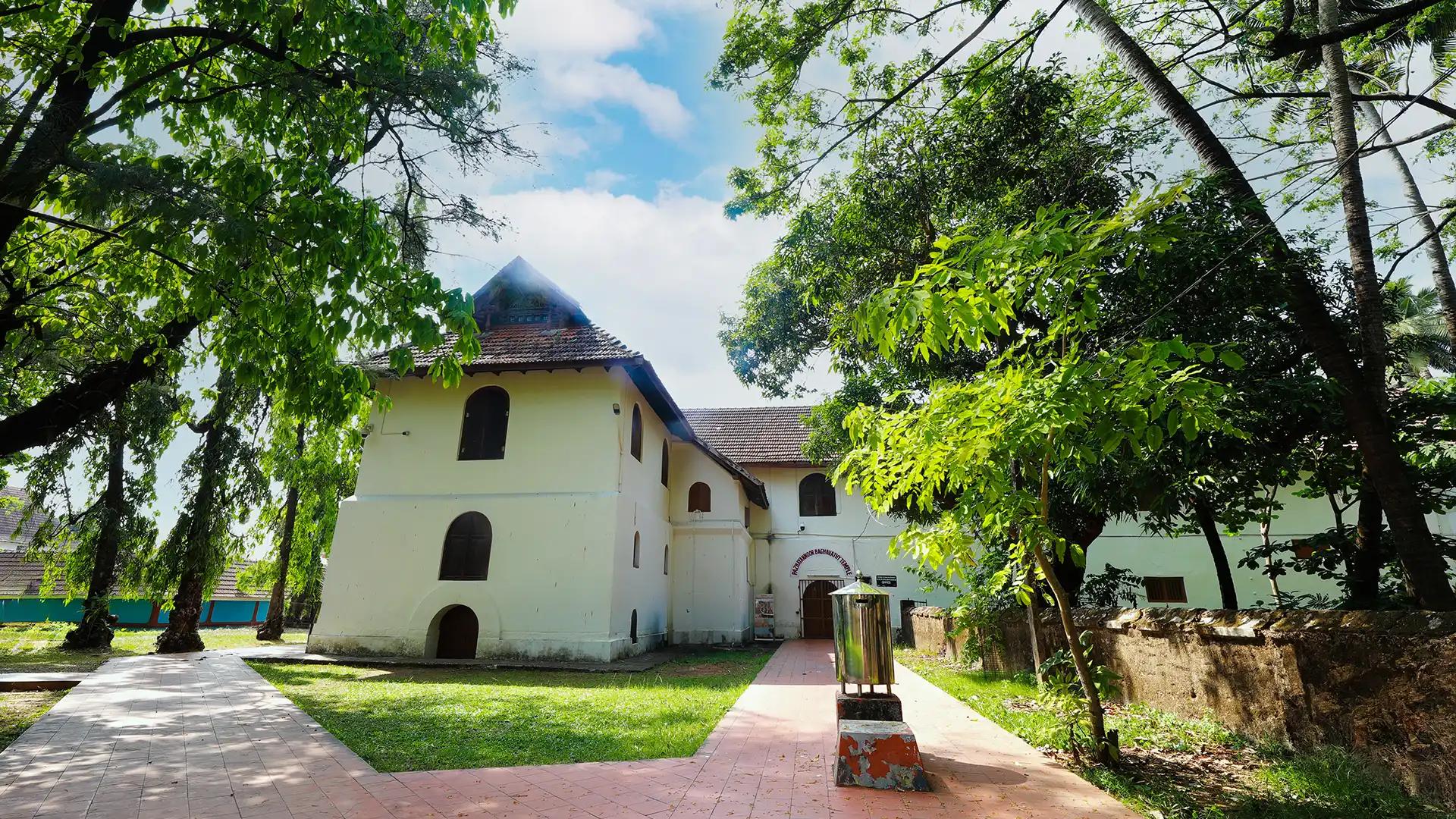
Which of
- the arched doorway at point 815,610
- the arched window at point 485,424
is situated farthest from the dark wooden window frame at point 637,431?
the arched doorway at point 815,610

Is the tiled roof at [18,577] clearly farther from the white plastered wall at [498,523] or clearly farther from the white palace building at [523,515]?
the white palace building at [523,515]

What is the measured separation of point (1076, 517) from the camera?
1030 cm

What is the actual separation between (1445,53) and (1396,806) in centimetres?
1008

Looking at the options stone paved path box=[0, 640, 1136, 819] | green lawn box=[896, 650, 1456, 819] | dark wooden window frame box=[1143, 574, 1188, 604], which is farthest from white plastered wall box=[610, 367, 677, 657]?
dark wooden window frame box=[1143, 574, 1188, 604]

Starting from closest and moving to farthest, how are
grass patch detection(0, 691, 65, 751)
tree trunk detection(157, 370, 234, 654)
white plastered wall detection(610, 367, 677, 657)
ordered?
grass patch detection(0, 691, 65, 751)
white plastered wall detection(610, 367, 677, 657)
tree trunk detection(157, 370, 234, 654)

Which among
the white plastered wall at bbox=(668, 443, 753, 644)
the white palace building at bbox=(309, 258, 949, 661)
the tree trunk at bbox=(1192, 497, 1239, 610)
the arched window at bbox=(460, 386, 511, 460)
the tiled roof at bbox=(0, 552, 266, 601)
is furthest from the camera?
the tiled roof at bbox=(0, 552, 266, 601)

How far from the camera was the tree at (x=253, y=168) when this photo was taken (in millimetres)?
4895

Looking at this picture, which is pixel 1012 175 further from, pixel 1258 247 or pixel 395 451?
pixel 395 451

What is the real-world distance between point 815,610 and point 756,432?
21.6 ft

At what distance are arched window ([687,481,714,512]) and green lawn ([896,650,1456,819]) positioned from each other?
13.1 metres

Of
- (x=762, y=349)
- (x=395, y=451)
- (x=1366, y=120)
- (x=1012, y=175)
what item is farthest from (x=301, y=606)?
(x=1366, y=120)

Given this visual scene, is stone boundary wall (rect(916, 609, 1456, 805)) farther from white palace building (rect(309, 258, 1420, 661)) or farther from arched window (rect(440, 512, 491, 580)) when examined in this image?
arched window (rect(440, 512, 491, 580))

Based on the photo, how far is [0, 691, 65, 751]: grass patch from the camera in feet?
20.5

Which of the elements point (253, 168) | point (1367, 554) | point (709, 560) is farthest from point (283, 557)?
point (1367, 554)
